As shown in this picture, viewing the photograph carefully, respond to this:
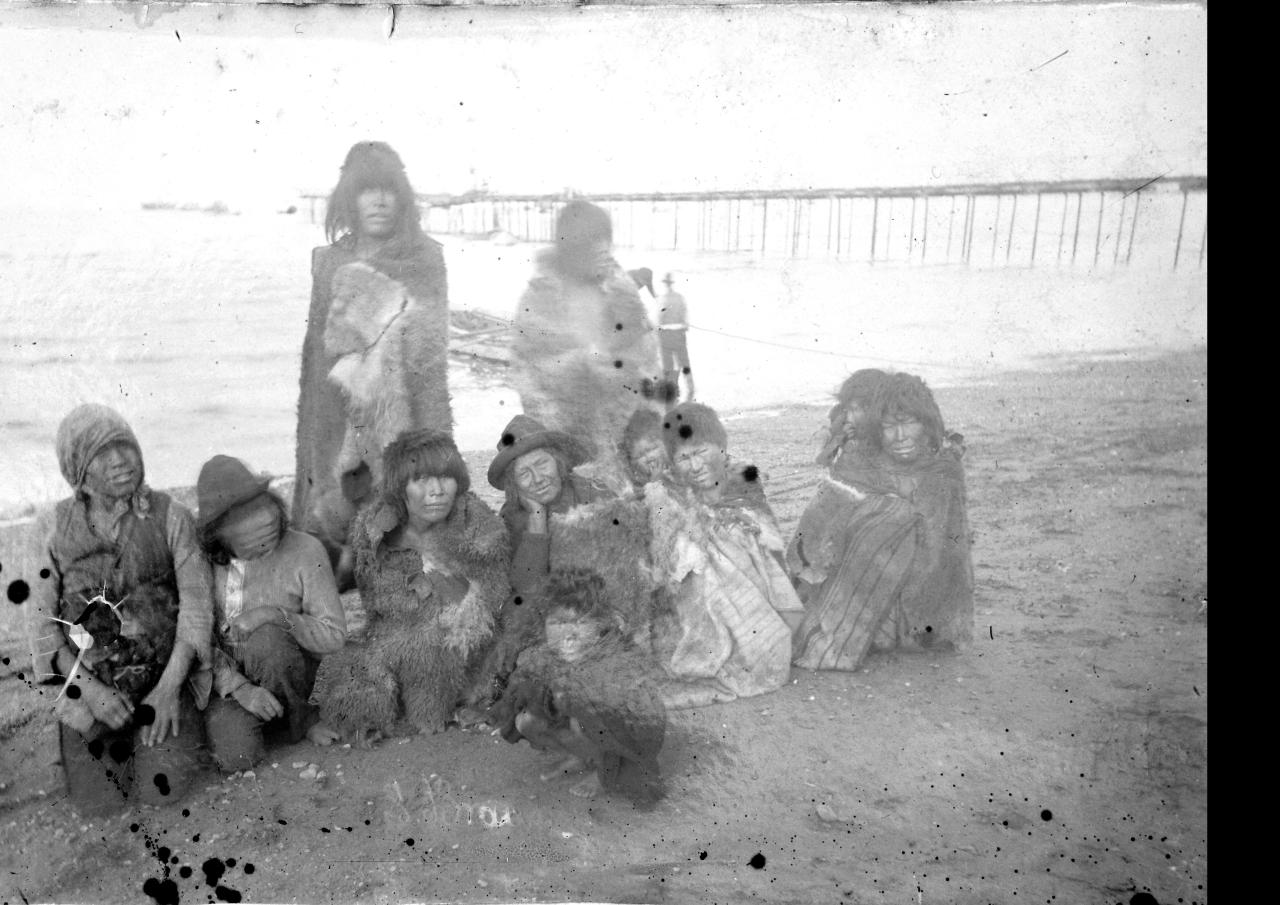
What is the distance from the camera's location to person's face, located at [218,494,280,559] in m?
3.50

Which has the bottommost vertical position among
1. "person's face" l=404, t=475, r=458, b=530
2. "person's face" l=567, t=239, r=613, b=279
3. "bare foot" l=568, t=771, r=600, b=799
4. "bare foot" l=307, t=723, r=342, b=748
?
"bare foot" l=568, t=771, r=600, b=799

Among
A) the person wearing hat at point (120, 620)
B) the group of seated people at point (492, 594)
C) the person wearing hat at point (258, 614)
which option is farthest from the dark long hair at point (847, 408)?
the person wearing hat at point (120, 620)

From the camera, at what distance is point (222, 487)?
3518 mm

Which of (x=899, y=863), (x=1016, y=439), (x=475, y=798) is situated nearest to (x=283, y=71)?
(x=475, y=798)

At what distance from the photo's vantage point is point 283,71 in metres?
3.46

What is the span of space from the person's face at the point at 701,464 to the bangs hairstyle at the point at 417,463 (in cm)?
68

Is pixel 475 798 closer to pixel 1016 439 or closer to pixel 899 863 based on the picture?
pixel 899 863

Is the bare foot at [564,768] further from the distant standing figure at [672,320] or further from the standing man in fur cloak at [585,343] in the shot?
the distant standing figure at [672,320]

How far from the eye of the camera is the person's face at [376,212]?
3.47 meters

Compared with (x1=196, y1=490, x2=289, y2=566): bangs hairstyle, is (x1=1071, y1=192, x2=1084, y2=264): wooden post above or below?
above

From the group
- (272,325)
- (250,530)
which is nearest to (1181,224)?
(272,325)

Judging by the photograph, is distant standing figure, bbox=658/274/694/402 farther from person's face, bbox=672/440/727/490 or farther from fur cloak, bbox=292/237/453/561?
fur cloak, bbox=292/237/453/561

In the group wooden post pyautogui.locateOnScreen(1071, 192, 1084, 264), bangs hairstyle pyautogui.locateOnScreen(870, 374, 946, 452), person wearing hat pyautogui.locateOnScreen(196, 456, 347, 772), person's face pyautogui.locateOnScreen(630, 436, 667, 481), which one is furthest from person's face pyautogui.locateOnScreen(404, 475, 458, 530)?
wooden post pyautogui.locateOnScreen(1071, 192, 1084, 264)

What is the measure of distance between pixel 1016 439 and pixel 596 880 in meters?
1.94
